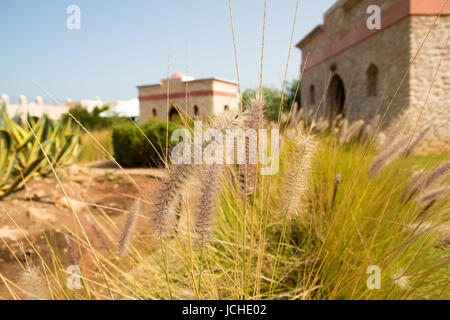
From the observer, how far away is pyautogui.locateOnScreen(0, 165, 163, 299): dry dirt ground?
1786 mm

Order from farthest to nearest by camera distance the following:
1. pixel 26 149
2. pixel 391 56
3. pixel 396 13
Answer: pixel 391 56, pixel 396 13, pixel 26 149

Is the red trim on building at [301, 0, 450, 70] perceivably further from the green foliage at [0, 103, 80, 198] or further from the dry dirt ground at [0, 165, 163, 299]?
the green foliage at [0, 103, 80, 198]

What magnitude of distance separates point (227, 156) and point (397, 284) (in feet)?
2.89

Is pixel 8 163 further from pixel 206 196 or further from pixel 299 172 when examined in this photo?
pixel 299 172

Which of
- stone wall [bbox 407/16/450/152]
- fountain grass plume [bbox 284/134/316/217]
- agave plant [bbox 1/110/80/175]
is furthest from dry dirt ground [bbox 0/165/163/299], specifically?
stone wall [bbox 407/16/450/152]

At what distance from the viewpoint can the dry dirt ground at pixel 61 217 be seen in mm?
1786

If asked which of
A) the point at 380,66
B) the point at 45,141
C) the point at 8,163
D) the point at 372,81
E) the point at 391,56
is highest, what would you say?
the point at 391,56

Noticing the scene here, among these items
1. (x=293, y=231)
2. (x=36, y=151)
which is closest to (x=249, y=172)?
(x=293, y=231)

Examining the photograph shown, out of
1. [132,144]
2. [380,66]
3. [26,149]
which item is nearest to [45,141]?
[26,149]

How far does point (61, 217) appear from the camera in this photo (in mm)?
3133

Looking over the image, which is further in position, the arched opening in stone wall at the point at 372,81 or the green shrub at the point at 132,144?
the arched opening in stone wall at the point at 372,81

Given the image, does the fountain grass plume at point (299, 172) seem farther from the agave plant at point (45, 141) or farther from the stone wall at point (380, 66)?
the stone wall at point (380, 66)

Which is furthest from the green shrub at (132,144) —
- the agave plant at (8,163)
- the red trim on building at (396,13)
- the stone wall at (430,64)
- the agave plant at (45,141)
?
the stone wall at (430,64)
